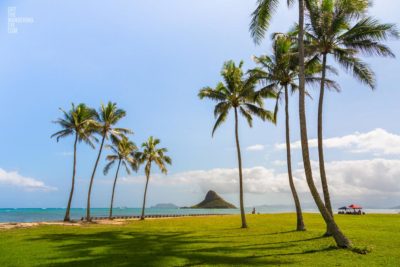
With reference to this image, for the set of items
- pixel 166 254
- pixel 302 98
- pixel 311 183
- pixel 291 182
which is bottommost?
pixel 166 254

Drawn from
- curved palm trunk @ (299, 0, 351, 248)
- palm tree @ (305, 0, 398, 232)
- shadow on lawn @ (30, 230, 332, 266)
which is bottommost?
shadow on lawn @ (30, 230, 332, 266)

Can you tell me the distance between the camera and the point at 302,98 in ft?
56.3

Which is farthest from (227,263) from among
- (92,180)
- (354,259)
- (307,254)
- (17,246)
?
(92,180)

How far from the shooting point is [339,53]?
20234 millimetres

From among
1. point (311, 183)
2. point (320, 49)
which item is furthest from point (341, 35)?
point (311, 183)

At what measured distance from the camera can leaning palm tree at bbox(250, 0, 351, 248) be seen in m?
15.7

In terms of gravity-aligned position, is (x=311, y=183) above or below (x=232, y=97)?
below

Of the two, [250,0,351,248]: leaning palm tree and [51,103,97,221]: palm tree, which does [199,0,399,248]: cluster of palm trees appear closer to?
[250,0,351,248]: leaning palm tree

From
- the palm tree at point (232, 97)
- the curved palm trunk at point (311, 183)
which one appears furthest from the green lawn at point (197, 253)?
the palm tree at point (232, 97)

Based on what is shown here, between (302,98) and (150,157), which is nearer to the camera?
(302,98)

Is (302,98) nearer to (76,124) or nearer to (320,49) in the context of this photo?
(320,49)

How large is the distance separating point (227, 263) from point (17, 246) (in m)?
11.3

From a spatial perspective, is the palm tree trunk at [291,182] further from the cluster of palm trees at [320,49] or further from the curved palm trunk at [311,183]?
the curved palm trunk at [311,183]

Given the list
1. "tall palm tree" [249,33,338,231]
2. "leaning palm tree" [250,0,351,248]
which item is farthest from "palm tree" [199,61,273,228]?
"leaning palm tree" [250,0,351,248]
